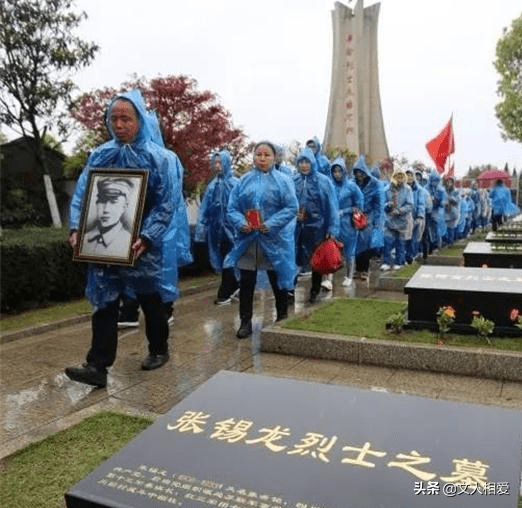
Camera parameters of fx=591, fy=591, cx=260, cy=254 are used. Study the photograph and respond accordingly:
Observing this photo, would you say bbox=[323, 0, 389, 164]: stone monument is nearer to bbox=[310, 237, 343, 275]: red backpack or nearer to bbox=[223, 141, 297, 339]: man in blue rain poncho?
bbox=[310, 237, 343, 275]: red backpack

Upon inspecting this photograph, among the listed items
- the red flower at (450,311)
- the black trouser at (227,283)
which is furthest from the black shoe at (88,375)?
the black trouser at (227,283)

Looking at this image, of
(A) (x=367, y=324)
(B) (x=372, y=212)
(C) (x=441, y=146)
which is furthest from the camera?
(C) (x=441, y=146)

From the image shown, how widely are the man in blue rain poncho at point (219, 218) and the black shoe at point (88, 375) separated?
3.47 metres

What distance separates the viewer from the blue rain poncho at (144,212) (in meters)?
3.94

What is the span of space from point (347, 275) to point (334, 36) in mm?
26244

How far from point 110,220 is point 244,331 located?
1991 mm

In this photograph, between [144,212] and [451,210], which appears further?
[451,210]

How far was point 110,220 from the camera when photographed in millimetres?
3922

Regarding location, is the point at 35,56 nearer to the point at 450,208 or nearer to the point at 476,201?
the point at 450,208

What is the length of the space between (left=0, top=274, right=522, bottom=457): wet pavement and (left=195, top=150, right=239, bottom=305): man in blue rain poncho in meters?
1.63

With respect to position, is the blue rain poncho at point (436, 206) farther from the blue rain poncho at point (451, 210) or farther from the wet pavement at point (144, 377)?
the wet pavement at point (144, 377)

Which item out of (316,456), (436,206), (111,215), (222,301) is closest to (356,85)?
(436,206)

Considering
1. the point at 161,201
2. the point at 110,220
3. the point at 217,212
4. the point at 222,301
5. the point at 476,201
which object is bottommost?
the point at 222,301

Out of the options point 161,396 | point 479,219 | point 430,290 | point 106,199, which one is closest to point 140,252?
point 106,199
